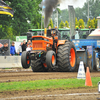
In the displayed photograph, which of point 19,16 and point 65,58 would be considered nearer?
point 65,58

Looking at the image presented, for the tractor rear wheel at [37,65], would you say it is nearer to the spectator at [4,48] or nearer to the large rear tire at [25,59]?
the large rear tire at [25,59]

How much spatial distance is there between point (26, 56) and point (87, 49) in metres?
3.66

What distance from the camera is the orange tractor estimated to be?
1417 cm

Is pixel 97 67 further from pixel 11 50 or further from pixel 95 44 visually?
pixel 11 50

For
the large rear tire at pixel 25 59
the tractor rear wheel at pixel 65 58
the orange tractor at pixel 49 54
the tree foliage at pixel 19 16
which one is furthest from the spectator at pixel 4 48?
the tree foliage at pixel 19 16

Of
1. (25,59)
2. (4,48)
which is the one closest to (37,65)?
(25,59)

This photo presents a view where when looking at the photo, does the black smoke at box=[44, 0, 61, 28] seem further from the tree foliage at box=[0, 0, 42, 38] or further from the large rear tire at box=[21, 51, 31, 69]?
the tree foliage at box=[0, 0, 42, 38]

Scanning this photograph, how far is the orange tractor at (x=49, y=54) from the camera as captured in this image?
46.5ft

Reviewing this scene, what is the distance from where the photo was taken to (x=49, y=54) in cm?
1386

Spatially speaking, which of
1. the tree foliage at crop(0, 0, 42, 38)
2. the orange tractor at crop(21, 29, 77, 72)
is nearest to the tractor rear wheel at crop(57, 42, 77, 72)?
the orange tractor at crop(21, 29, 77, 72)

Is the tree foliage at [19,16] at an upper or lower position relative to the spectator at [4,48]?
upper

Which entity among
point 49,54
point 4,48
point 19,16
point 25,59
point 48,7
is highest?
point 19,16

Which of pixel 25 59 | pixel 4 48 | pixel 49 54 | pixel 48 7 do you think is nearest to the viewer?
pixel 49 54

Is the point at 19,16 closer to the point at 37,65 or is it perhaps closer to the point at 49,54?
the point at 37,65
